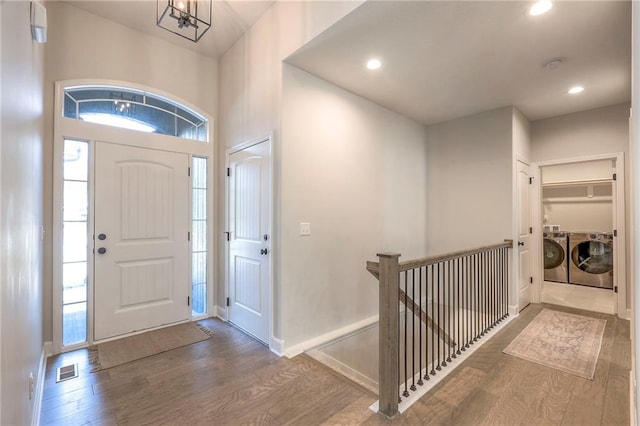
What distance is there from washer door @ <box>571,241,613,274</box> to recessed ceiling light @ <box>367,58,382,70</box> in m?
5.70

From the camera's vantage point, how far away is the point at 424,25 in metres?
2.26

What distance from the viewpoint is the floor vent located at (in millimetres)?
2281

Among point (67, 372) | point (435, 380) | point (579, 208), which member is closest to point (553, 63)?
point (435, 380)

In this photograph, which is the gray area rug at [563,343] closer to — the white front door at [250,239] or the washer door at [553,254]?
the white front door at [250,239]

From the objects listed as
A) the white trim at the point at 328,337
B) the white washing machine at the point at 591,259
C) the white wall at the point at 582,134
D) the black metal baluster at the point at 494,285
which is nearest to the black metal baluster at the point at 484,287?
the black metal baluster at the point at 494,285

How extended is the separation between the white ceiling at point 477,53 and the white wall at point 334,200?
1.07 feet

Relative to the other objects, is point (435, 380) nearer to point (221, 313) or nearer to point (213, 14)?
point (221, 313)

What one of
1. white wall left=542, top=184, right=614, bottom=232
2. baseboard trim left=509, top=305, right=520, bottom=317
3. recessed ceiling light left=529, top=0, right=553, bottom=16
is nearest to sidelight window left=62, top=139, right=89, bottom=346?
recessed ceiling light left=529, top=0, right=553, bottom=16

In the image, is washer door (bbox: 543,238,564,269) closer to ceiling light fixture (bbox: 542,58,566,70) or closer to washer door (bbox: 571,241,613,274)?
washer door (bbox: 571,241,613,274)

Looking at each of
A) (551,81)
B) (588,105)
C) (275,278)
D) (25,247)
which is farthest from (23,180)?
(588,105)

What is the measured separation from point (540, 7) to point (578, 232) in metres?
5.41

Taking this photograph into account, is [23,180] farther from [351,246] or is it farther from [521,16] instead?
[521,16]

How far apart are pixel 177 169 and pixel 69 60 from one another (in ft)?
4.40

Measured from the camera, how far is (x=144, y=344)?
2861 mm
